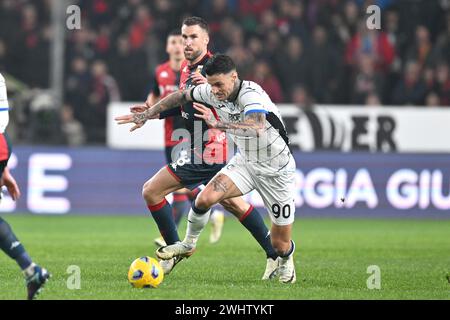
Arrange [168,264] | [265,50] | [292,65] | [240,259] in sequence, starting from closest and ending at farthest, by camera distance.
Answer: [168,264] → [240,259] → [292,65] → [265,50]

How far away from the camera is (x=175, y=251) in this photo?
31.3ft

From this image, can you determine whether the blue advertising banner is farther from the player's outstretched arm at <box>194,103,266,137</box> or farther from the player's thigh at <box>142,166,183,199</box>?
the player's outstretched arm at <box>194,103,266,137</box>

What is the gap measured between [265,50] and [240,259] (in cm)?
881

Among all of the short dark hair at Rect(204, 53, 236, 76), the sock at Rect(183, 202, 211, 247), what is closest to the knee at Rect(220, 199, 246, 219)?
the sock at Rect(183, 202, 211, 247)

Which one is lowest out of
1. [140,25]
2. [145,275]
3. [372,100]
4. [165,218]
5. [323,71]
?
[145,275]

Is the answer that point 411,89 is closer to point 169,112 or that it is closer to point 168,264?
point 169,112

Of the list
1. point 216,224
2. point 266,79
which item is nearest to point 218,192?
point 216,224

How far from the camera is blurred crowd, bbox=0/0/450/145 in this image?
18984 mm

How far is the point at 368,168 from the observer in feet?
57.7

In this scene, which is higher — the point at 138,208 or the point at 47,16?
the point at 47,16

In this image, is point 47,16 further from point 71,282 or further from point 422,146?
point 71,282

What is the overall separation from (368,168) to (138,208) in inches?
158

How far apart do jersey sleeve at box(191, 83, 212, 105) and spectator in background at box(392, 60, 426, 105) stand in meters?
10.5

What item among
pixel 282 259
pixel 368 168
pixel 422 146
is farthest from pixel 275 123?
pixel 422 146
